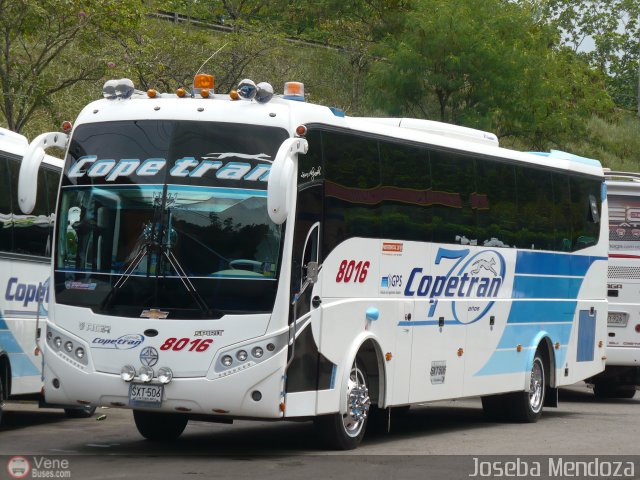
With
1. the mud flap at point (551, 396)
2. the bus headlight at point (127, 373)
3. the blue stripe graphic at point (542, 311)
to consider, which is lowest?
the mud flap at point (551, 396)

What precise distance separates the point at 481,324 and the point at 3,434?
580 centimetres

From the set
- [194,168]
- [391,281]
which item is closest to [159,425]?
[391,281]

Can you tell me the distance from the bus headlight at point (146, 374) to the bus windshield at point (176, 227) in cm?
51

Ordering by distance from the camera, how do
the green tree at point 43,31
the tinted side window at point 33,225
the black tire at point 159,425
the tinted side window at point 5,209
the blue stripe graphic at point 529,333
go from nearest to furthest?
the black tire at point 159,425
the tinted side window at point 5,209
the tinted side window at point 33,225
the blue stripe graphic at point 529,333
the green tree at point 43,31

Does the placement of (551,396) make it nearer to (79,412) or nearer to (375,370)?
(375,370)

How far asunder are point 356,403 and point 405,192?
2.50 meters

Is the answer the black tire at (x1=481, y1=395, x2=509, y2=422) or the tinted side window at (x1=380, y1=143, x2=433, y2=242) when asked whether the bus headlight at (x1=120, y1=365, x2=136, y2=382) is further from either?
the black tire at (x1=481, y1=395, x2=509, y2=422)

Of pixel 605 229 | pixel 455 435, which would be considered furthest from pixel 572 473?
pixel 605 229

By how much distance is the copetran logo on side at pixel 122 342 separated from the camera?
11.3 metres

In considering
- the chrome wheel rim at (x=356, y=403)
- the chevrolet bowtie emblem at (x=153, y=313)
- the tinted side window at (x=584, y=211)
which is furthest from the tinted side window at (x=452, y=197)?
the chevrolet bowtie emblem at (x=153, y=313)

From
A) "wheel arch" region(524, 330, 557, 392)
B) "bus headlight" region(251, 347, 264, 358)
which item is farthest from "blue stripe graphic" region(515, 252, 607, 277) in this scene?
"bus headlight" region(251, 347, 264, 358)

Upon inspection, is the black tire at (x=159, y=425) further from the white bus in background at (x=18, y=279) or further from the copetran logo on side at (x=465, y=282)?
the copetran logo on side at (x=465, y=282)

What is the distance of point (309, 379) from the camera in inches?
457

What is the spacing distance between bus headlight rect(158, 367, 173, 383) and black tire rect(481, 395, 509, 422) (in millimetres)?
6653
